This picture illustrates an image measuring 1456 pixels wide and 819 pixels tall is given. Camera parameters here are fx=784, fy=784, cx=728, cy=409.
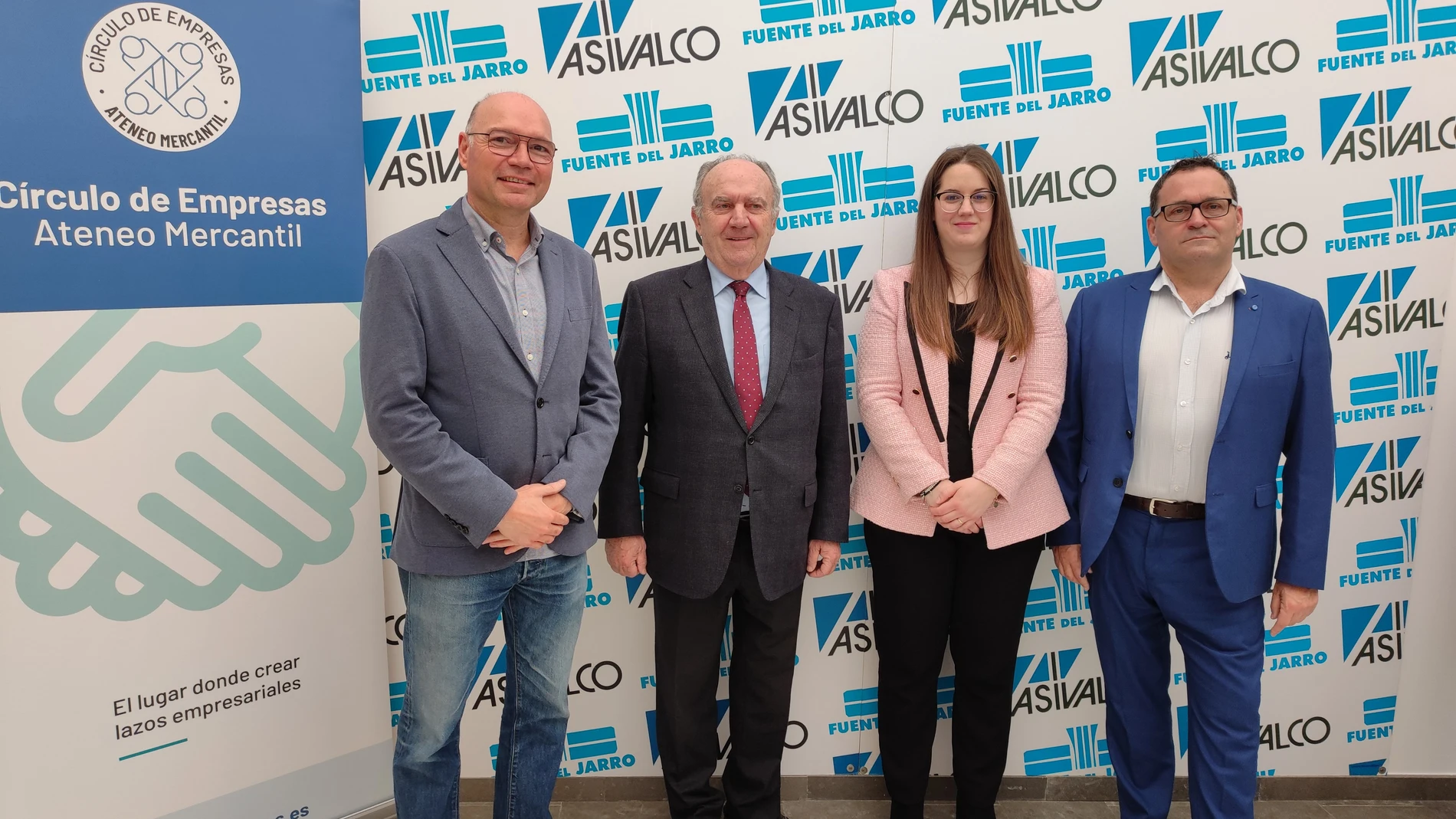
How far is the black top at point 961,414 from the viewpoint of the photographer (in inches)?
84.0

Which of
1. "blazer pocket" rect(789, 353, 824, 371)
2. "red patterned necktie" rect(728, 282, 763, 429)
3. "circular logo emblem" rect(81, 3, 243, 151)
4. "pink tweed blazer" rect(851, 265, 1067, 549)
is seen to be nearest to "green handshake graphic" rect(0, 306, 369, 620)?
"circular logo emblem" rect(81, 3, 243, 151)

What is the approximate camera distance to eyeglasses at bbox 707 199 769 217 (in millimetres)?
2082

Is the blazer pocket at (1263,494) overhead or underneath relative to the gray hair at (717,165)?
underneath

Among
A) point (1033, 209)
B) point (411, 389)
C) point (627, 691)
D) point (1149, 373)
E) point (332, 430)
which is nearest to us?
point (411, 389)

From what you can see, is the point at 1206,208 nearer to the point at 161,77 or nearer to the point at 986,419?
the point at 986,419

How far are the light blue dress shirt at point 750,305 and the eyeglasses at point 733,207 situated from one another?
6.0 inches

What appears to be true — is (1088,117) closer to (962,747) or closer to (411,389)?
(962,747)

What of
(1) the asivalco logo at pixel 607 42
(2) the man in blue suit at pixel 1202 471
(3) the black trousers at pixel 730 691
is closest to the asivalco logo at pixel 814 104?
(1) the asivalco logo at pixel 607 42

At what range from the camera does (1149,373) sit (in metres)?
2.05

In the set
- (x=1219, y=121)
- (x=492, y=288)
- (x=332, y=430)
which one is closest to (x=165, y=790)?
(x=332, y=430)

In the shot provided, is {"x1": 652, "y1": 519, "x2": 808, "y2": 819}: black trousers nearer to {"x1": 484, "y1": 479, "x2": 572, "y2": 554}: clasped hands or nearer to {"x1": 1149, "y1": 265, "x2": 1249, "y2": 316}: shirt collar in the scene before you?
{"x1": 484, "y1": 479, "x2": 572, "y2": 554}: clasped hands

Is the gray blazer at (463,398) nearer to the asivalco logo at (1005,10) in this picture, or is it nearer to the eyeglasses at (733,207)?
the eyeglasses at (733,207)

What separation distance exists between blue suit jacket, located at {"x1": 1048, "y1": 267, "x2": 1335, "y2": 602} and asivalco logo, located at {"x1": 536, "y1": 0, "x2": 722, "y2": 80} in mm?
1483

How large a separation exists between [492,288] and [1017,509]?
1.47 meters
